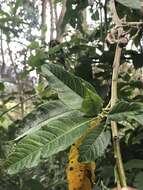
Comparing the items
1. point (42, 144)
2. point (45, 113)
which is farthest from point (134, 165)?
point (42, 144)

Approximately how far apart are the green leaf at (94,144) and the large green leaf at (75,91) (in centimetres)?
3

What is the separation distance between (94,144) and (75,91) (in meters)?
0.09

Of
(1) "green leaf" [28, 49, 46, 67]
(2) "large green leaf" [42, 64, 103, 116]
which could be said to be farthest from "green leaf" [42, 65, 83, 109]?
(1) "green leaf" [28, 49, 46, 67]

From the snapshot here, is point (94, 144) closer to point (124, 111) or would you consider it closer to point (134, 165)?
point (124, 111)

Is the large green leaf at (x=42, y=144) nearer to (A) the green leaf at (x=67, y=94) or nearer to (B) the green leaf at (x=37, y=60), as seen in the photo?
(A) the green leaf at (x=67, y=94)

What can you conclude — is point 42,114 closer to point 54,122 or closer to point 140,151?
point 54,122

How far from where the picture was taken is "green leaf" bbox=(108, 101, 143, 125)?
0.65 meters

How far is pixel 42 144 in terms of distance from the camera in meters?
0.64

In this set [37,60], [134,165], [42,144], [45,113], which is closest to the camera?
[42,144]

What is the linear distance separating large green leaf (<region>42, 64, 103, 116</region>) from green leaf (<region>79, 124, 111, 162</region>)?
3 cm

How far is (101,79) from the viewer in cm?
136

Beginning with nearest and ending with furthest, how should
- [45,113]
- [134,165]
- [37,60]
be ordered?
[45,113] < [134,165] < [37,60]

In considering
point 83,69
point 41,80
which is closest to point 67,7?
point 83,69

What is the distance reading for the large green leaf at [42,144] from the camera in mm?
634
